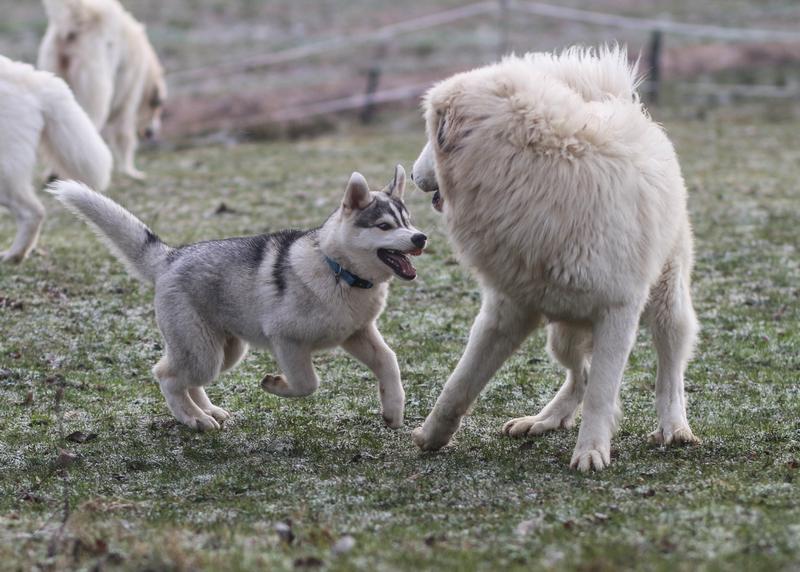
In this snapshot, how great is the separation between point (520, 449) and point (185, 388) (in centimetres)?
173

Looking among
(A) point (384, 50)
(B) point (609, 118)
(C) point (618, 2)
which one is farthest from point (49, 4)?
(C) point (618, 2)

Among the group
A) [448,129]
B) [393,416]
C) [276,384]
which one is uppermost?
[448,129]

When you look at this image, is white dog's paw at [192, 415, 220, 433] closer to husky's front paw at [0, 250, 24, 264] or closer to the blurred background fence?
husky's front paw at [0, 250, 24, 264]

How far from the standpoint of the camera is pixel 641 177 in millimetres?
4797

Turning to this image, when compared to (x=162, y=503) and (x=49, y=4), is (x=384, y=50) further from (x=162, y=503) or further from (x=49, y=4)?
(x=162, y=503)

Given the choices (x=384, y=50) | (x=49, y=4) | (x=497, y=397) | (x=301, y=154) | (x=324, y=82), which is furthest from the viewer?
(x=384, y=50)

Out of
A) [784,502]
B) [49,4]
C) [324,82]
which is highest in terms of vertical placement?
[49,4]

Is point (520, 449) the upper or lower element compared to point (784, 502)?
lower

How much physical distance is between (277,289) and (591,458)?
1736 mm

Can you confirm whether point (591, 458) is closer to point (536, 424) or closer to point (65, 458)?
point (536, 424)

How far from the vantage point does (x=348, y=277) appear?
5.28m

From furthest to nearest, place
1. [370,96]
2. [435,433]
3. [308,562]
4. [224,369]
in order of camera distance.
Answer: [370,96]
[224,369]
[435,433]
[308,562]

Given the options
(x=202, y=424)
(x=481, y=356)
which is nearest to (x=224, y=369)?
(x=202, y=424)

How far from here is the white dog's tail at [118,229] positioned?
18.6ft
